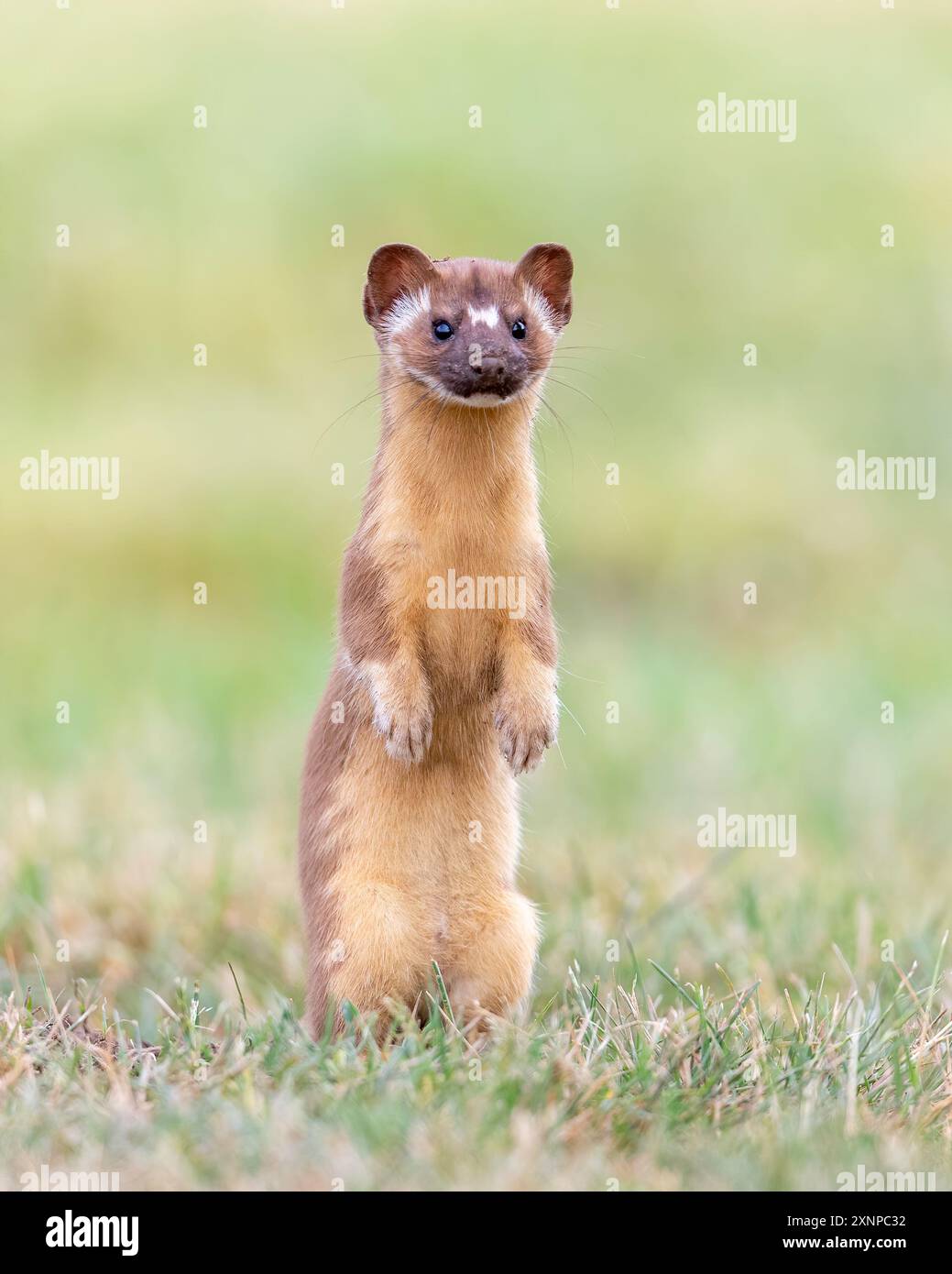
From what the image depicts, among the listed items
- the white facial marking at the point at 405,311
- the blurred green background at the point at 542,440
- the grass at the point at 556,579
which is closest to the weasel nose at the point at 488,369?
the white facial marking at the point at 405,311

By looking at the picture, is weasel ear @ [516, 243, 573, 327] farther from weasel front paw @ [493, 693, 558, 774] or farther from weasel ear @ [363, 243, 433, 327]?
weasel front paw @ [493, 693, 558, 774]

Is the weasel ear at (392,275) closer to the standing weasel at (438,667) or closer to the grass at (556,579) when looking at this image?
the standing weasel at (438,667)

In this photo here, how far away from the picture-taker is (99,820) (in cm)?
797

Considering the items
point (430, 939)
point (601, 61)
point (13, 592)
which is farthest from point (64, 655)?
point (601, 61)

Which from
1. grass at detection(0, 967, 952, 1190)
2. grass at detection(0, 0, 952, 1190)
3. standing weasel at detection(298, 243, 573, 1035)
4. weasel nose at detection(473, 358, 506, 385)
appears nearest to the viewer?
grass at detection(0, 967, 952, 1190)

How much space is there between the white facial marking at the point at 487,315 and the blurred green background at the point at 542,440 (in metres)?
2.63

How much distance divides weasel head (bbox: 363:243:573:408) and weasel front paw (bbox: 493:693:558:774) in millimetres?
856

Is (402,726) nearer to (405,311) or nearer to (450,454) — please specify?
(450,454)

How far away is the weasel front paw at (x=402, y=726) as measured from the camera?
4.68m

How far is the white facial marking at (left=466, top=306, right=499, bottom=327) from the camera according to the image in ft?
15.5

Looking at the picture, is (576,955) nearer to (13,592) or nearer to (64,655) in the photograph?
(64,655)

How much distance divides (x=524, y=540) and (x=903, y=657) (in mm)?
7807

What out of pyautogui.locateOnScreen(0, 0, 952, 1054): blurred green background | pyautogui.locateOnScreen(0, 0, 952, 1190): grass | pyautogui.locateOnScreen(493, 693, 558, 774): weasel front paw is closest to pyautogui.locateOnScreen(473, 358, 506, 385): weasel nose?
pyautogui.locateOnScreen(0, 0, 952, 1190): grass

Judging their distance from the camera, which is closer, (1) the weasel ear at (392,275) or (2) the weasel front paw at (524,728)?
(2) the weasel front paw at (524,728)
